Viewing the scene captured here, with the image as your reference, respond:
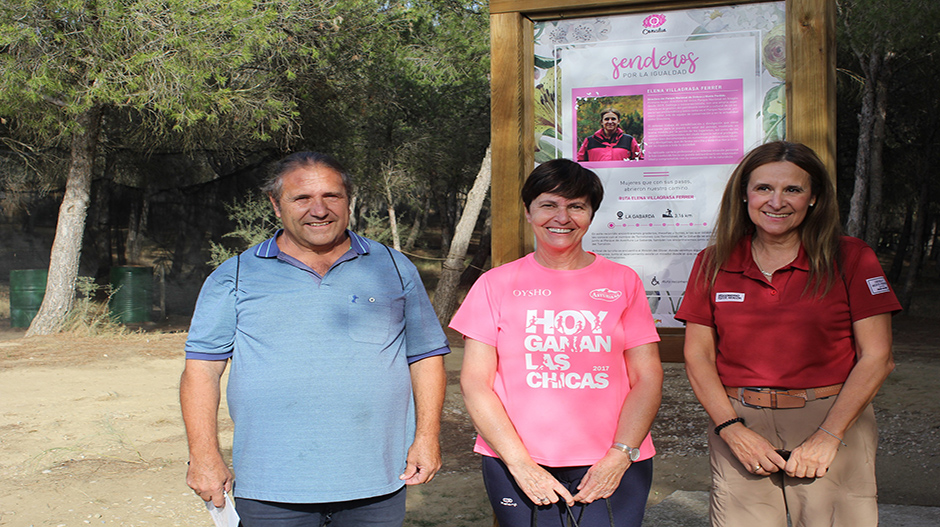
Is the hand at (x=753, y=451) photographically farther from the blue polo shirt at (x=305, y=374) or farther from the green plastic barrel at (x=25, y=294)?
the green plastic barrel at (x=25, y=294)

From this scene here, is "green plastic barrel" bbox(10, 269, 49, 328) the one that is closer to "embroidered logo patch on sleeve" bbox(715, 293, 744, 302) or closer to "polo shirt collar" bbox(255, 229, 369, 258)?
"polo shirt collar" bbox(255, 229, 369, 258)

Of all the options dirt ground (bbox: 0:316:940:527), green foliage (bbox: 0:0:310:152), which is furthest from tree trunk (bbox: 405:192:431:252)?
dirt ground (bbox: 0:316:940:527)

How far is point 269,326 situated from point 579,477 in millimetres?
1017

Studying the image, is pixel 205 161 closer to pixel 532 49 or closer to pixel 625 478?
pixel 532 49

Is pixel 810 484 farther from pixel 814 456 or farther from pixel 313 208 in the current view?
pixel 313 208

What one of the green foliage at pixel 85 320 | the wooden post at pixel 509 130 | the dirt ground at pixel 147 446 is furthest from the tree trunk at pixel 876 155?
the wooden post at pixel 509 130

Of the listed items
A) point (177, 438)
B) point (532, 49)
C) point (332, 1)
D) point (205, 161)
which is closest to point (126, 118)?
point (205, 161)

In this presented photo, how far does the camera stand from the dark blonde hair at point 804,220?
2.33m

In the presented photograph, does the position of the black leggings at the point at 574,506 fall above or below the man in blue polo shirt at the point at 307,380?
below

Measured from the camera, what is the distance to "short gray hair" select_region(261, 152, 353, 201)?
2.45m

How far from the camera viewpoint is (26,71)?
940 cm

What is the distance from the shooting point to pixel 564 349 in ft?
7.47

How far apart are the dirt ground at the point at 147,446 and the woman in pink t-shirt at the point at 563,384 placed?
2226 mm

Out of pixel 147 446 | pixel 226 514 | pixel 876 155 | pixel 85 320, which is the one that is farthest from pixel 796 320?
pixel 876 155
